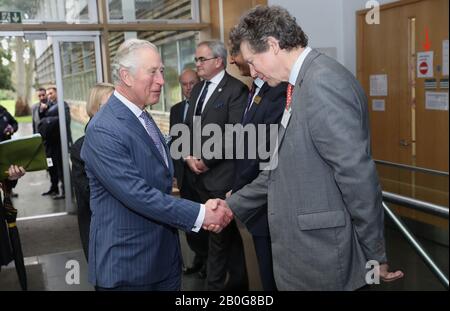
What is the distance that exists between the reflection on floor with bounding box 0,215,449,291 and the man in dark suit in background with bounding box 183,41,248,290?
276mm

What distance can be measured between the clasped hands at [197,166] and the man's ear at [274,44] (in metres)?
1.84

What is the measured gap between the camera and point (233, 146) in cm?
346

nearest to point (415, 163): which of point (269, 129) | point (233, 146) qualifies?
point (233, 146)

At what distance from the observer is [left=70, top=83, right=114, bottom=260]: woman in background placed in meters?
2.59

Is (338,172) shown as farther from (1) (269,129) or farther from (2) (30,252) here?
(2) (30,252)

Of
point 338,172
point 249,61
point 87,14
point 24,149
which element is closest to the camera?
point 338,172

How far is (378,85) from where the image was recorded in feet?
19.3

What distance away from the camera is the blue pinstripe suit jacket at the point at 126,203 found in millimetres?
1858

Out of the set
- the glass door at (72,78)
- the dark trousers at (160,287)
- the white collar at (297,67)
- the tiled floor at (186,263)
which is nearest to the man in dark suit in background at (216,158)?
the tiled floor at (186,263)

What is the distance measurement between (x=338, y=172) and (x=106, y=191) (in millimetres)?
902

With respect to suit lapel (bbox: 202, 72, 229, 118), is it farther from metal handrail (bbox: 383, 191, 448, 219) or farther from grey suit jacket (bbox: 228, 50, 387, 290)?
grey suit jacket (bbox: 228, 50, 387, 290)

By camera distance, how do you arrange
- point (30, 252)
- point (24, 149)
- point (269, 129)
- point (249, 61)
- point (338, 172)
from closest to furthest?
point (338, 172)
point (249, 61)
point (269, 129)
point (24, 149)
point (30, 252)

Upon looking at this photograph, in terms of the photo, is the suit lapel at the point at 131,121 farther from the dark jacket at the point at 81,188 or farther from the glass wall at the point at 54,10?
the glass wall at the point at 54,10

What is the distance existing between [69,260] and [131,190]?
124 inches
